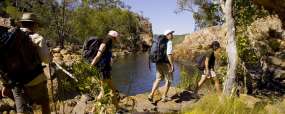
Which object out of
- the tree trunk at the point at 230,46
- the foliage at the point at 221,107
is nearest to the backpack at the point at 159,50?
the tree trunk at the point at 230,46

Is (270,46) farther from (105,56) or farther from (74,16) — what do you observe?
(74,16)

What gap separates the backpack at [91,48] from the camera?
9789mm

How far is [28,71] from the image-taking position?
6.26 m

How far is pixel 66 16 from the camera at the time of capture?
6856 cm

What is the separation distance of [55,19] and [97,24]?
10247 mm

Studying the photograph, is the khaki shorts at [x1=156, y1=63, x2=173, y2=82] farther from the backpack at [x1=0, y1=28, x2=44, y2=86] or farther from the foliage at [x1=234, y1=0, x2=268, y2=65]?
the backpack at [x1=0, y1=28, x2=44, y2=86]

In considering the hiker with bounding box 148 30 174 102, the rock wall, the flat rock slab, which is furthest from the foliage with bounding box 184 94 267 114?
the rock wall

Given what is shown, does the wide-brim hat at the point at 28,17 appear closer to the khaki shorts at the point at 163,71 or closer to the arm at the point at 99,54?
the arm at the point at 99,54

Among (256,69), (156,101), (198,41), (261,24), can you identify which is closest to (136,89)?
(256,69)

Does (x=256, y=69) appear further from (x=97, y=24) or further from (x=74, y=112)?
(x=97, y=24)

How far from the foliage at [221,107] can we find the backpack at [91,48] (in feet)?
8.78

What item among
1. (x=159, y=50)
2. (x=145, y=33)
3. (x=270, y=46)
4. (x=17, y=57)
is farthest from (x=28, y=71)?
(x=145, y=33)

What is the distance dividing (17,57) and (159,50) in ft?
22.4

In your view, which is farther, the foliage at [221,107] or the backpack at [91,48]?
the backpack at [91,48]
